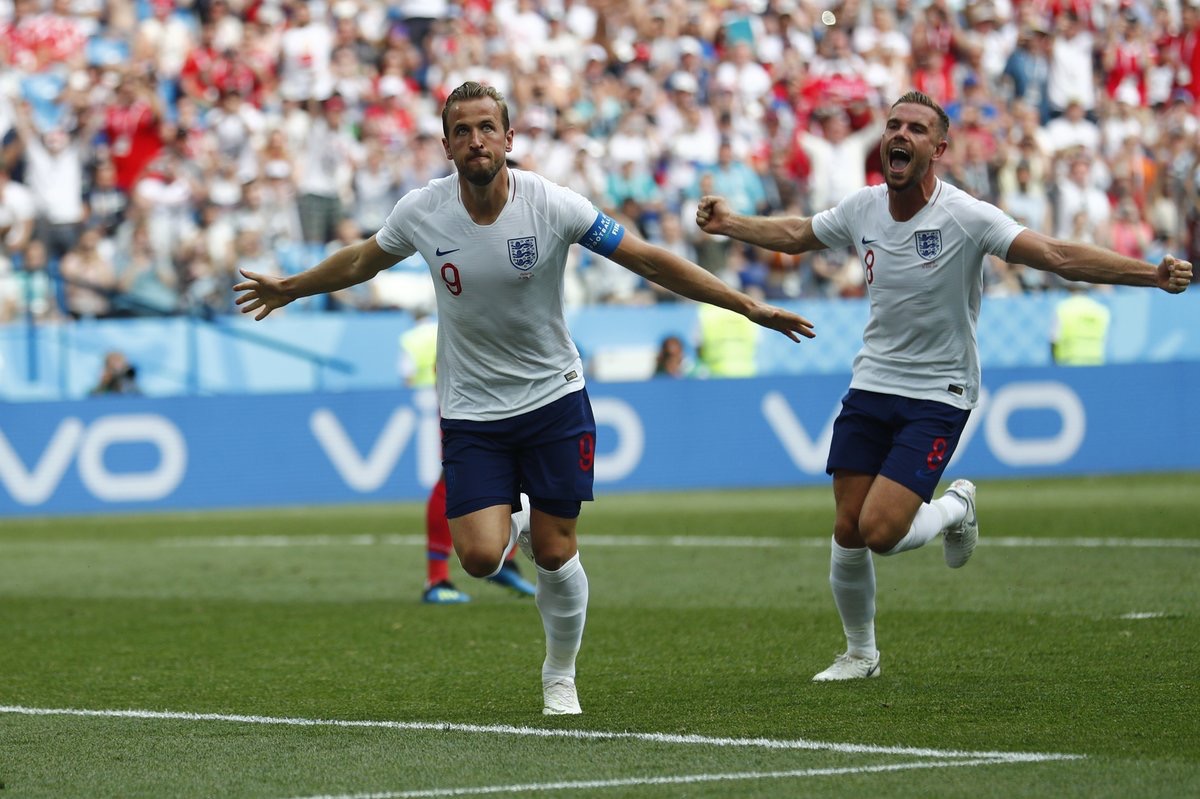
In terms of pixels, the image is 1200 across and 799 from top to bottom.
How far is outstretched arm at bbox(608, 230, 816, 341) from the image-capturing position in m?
7.20

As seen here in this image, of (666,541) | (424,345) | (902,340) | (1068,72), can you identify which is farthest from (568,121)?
(902,340)

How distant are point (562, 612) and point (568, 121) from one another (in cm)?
1628

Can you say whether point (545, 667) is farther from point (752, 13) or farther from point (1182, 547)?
point (752, 13)

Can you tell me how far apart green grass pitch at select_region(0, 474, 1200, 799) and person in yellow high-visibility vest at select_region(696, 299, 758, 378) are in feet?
16.5

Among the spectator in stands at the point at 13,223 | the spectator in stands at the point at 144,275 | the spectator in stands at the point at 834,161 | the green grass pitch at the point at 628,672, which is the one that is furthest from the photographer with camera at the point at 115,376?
the spectator in stands at the point at 834,161

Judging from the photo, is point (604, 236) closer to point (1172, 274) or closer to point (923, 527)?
point (923, 527)

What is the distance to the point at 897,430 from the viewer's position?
8.27 m

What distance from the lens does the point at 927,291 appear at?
26.7ft

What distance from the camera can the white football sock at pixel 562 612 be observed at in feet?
24.6

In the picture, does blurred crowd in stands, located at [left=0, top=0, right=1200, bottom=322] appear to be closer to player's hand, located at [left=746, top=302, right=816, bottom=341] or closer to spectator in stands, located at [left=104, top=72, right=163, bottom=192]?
spectator in stands, located at [left=104, top=72, right=163, bottom=192]

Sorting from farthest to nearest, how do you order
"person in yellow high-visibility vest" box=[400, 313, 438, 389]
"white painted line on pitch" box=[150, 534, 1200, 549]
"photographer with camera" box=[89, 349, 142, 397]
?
1. "photographer with camera" box=[89, 349, 142, 397]
2. "person in yellow high-visibility vest" box=[400, 313, 438, 389]
3. "white painted line on pitch" box=[150, 534, 1200, 549]

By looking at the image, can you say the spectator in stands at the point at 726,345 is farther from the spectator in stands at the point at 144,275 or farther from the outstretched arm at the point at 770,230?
the outstretched arm at the point at 770,230

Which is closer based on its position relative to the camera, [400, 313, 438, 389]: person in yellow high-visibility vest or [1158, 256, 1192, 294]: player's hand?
[1158, 256, 1192, 294]: player's hand

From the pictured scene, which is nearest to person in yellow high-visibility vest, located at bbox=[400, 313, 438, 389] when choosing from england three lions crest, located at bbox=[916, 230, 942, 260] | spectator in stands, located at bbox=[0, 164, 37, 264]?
spectator in stands, located at bbox=[0, 164, 37, 264]
